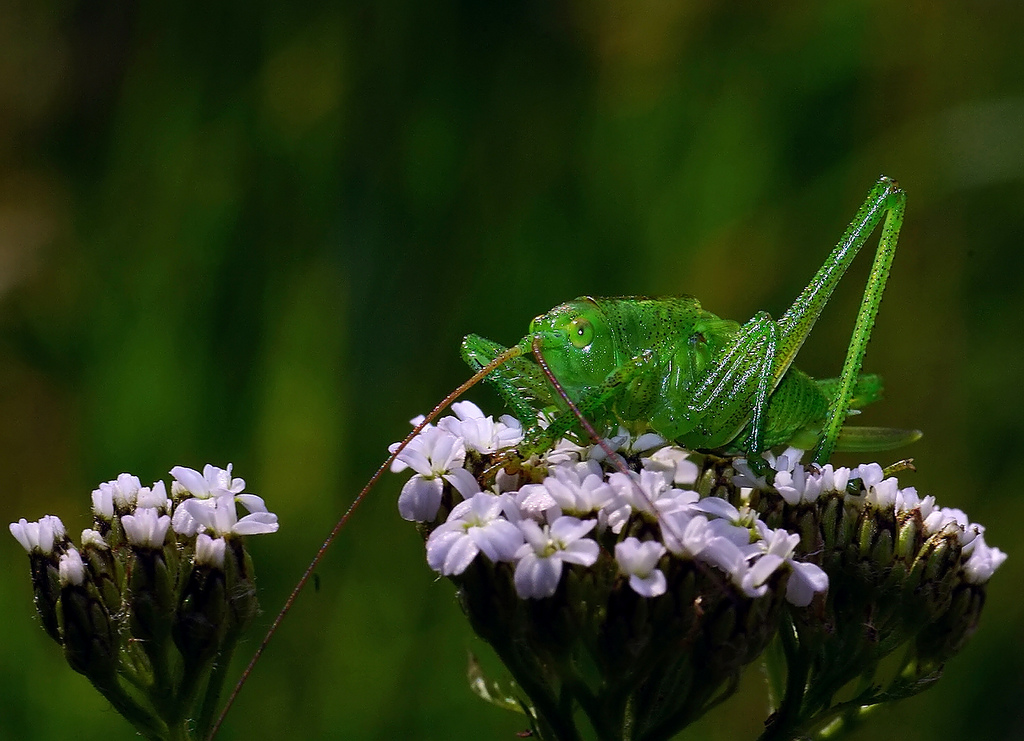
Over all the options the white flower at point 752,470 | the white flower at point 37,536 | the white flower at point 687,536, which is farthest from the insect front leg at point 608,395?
the white flower at point 37,536

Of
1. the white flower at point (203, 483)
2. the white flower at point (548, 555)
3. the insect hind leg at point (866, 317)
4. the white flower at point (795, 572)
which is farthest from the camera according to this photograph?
the insect hind leg at point (866, 317)

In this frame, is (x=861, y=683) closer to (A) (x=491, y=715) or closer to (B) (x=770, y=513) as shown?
(B) (x=770, y=513)

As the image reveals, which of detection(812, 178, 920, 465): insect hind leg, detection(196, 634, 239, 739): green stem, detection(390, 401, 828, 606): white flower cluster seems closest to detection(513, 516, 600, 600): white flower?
detection(390, 401, 828, 606): white flower cluster

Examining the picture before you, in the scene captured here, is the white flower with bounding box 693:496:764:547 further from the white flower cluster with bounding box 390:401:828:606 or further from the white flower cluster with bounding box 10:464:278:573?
the white flower cluster with bounding box 10:464:278:573

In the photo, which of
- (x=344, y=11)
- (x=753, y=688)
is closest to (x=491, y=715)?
(x=753, y=688)

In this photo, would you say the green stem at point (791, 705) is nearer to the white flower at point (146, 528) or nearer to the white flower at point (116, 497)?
the white flower at point (146, 528)

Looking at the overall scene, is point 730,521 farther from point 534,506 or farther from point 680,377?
point 680,377
